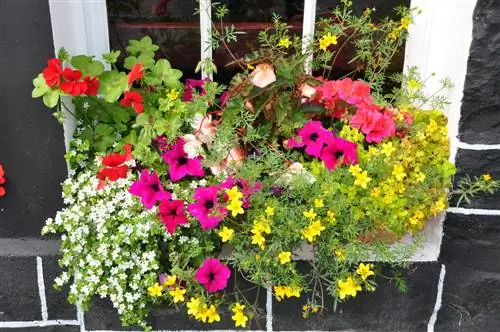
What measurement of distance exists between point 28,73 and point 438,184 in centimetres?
126

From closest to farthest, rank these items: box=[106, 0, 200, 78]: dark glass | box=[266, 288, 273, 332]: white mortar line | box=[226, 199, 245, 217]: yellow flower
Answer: box=[226, 199, 245, 217]: yellow flower < box=[266, 288, 273, 332]: white mortar line < box=[106, 0, 200, 78]: dark glass

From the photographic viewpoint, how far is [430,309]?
6.45 feet

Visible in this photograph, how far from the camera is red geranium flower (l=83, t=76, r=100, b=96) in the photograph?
1.75m

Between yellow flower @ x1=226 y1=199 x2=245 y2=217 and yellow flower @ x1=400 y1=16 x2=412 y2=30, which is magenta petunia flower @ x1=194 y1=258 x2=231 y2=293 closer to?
yellow flower @ x1=226 y1=199 x2=245 y2=217

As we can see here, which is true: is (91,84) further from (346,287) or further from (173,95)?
(346,287)

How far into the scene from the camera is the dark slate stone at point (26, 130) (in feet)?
5.46

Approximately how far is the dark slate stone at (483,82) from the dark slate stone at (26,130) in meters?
1.22

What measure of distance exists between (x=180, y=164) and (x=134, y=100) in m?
0.25

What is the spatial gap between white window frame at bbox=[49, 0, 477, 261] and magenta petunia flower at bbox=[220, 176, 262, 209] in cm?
49

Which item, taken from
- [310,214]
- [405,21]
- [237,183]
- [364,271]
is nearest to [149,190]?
[237,183]

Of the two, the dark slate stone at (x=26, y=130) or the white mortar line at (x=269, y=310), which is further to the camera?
the white mortar line at (x=269, y=310)

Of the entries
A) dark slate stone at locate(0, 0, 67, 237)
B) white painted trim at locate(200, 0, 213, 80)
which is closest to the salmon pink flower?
white painted trim at locate(200, 0, 213, 80)

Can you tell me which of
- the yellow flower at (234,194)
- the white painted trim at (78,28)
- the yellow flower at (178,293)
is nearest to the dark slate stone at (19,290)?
the white painted trim at (78,28)

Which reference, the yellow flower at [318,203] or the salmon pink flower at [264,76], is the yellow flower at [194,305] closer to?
the yellow flower at [318,203]
